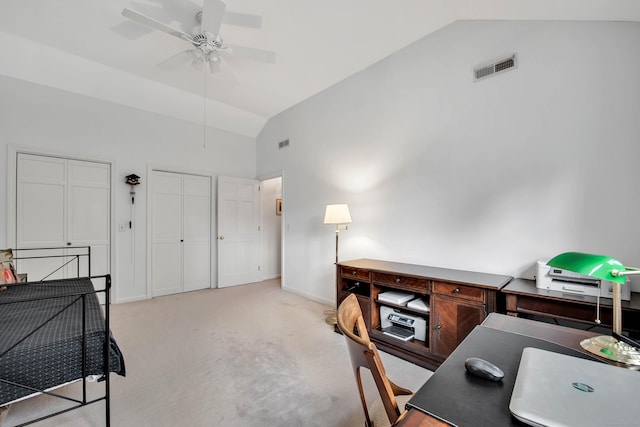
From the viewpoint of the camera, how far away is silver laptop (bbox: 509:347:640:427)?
0.60 meters

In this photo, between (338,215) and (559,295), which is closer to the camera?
(559,295)

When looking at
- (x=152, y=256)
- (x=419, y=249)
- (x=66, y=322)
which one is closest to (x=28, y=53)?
Result: (x=152, y=256)

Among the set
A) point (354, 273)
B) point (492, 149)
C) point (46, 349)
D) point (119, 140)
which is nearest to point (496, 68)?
point (492, 149)

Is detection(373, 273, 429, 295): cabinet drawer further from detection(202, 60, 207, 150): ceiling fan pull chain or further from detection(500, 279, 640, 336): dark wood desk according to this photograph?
detection(202, 60, 207, 150): ceiling fan pull chain

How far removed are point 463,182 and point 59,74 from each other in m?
5.05

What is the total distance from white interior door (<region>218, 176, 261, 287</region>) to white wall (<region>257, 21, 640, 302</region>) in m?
2.04

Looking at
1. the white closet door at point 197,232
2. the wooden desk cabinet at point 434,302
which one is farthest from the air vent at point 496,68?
the white closet door at point 197,232

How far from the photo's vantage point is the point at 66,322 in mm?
1686

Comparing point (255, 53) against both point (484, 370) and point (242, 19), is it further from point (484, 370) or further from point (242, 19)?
point (484, 370)

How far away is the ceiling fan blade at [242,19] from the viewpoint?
2582mm

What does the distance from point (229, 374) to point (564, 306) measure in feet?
8.17

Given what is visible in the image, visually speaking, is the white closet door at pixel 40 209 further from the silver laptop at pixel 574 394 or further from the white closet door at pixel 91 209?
the silver laptop at pixel 574 394

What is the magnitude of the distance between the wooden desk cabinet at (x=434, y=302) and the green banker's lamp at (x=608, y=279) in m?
1.00

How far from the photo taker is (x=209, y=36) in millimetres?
2518
